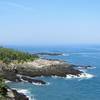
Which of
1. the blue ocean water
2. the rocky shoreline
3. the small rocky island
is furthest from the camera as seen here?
the rocky shoreline

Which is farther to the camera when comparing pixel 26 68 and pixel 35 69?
pixel 35 69

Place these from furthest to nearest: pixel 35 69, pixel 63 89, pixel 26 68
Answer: pixel 35 69 → pixel 26 68 → pixel 63 89

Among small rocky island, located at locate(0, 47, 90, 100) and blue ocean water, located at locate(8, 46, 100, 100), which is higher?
small rocky island, located at locate(0, 47, 90, 100)

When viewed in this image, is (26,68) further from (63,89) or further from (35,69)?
(63,89)

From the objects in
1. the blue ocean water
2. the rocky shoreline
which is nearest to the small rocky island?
the rocky shoreline

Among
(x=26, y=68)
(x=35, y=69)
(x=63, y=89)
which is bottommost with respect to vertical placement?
(x=63, y=89)

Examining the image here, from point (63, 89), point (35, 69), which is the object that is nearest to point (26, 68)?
point (35, 69)

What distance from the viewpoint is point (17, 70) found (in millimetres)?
96562

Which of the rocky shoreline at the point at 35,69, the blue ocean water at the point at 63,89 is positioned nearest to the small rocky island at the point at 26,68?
the rocky shoreline at the point at 35,69

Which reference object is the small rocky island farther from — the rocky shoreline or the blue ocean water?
the blue ocean water

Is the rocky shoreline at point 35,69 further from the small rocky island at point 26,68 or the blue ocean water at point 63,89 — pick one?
the blue ocean water at point 63,89

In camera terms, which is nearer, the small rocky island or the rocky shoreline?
the small rocky island

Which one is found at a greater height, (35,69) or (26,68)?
(26,68)

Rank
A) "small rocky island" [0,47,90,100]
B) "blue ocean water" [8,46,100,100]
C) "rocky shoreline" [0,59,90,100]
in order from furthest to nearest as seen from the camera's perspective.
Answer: "rocky shoreline" [0,59,90,100] < "small rocky island" [0,47,90,100] < "blue ocean water" [8,46,100,100]
